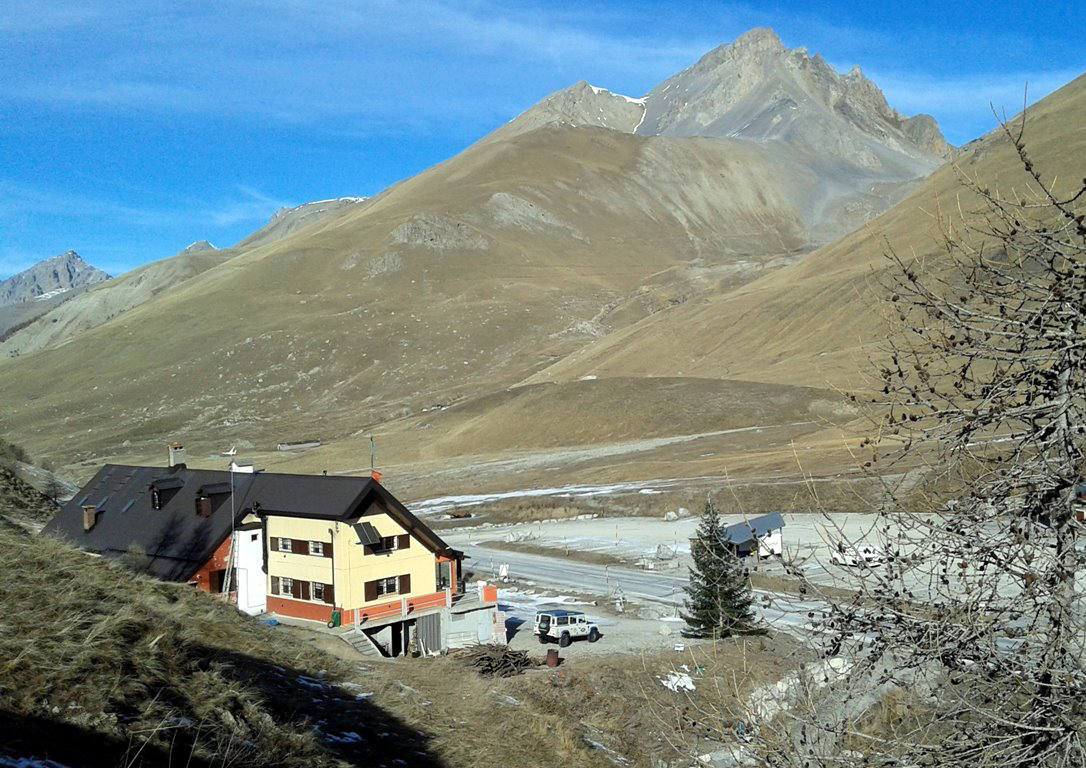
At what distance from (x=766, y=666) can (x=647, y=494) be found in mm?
39085

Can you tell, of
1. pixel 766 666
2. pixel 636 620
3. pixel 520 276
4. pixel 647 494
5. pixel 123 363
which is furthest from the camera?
pixel 520 276

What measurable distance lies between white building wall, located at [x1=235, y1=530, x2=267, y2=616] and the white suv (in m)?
9.83

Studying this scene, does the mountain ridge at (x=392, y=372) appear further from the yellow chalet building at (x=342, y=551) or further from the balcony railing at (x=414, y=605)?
the yellow chalet building at (x=342, y=551)

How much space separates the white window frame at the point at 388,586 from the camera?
30141mm

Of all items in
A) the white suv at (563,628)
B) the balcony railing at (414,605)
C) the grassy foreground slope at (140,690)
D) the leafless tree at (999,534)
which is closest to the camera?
the leafless tree at (999,534)

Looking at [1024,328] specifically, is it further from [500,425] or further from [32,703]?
[500,425]

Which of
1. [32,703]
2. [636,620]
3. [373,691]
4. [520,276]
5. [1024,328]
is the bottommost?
[636,620]

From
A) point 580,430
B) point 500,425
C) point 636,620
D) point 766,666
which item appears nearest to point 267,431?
point 500,425

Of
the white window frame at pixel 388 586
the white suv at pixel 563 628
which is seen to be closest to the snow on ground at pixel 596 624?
the white suv at pixel 563 628

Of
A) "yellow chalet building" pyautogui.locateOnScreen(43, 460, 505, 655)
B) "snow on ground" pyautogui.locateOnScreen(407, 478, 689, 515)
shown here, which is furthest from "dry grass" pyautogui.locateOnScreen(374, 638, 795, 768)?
"snow on ground" pyautogui.locateOnScreen(407, 478, 689, 515)

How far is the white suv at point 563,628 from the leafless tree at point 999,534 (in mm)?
27874

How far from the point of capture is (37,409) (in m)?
148

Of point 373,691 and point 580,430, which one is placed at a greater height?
point 580,430

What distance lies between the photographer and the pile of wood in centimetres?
2638
